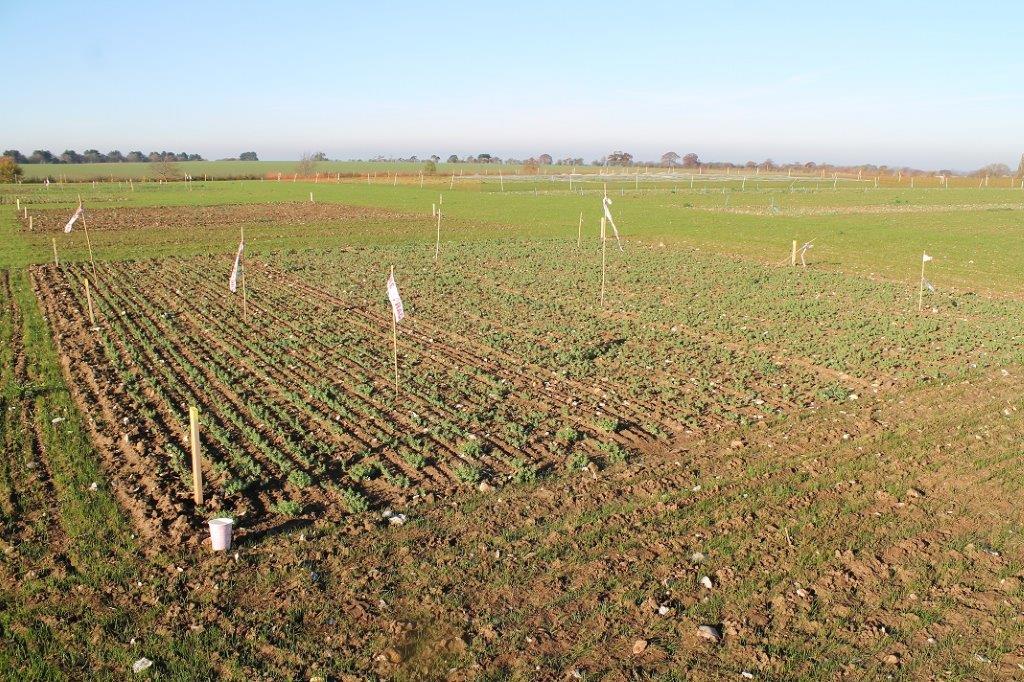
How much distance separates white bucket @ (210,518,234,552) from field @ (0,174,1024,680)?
0.14 meters

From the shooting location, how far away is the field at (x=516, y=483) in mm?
6453

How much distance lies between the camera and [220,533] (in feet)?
25.1

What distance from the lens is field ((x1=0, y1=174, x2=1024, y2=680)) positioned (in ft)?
21.2

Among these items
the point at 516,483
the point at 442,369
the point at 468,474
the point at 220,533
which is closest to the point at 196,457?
the point at 220,533

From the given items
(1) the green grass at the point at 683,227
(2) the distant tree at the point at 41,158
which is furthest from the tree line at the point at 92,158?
(1) the green grass at the point at 683,227

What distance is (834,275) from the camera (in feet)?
80.9

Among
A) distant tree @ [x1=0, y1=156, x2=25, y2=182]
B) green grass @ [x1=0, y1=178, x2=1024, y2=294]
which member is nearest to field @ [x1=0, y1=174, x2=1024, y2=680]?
green grass @ [x1=0, y1=178, x2=1024, y2=294]

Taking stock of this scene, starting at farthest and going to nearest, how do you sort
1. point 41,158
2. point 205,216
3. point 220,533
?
1. point 41,158
2. point 205,216
3. point 220,533

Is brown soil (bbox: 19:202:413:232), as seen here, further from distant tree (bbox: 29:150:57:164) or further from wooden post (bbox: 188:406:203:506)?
distant tree (bbox: 29:150:57:164)

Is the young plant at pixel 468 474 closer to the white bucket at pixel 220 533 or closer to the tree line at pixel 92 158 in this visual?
the white bucket at pixel 220 533

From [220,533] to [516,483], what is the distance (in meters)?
3.42

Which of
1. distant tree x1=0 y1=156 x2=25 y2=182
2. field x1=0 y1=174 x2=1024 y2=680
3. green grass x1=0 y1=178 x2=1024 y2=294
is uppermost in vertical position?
distant tree x1=0 y1=156 x2=25 y2=182

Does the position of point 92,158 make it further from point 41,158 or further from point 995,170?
point 995,170

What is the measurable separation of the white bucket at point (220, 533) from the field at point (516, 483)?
0.14 metres
